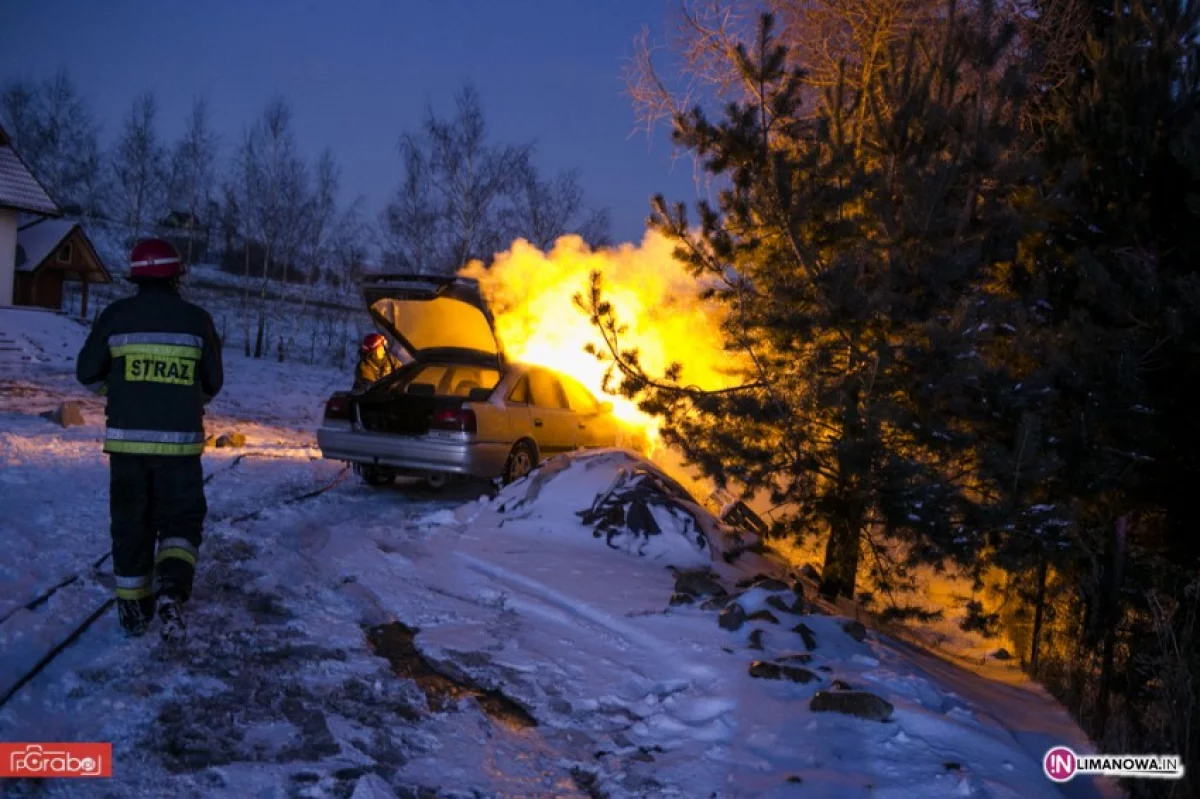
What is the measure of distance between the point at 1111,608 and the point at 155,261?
7.62 m

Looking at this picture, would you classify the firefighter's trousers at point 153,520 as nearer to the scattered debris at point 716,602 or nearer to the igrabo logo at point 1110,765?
the scattered debris at point 716,602

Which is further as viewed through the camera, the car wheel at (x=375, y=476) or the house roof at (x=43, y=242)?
the house roof at (x=43, y=242)

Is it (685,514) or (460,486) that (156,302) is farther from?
(460,486)

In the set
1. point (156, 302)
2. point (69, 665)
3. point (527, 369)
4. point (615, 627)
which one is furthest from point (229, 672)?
point (527, 369)

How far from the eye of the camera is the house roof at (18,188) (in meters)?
25.8

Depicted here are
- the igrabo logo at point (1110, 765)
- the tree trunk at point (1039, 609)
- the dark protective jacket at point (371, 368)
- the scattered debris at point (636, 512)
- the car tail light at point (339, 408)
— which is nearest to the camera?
the igrabo logo at point (1110, 765)

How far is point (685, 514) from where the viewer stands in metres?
7.51

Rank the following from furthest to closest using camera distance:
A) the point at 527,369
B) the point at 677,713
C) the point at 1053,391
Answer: the point at 527,369 < the point at 1053,391 < the point at 677,713

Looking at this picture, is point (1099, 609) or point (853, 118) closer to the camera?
point (1099, 609)

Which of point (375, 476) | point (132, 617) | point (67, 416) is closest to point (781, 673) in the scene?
point (132, 617)

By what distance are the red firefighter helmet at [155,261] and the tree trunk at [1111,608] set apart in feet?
23.8

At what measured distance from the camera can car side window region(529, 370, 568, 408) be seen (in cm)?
961

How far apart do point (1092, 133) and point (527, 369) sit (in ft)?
19.9

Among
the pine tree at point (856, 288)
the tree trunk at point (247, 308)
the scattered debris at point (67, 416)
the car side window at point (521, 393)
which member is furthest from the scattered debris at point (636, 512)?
the tree trunk at point (247, 308)
